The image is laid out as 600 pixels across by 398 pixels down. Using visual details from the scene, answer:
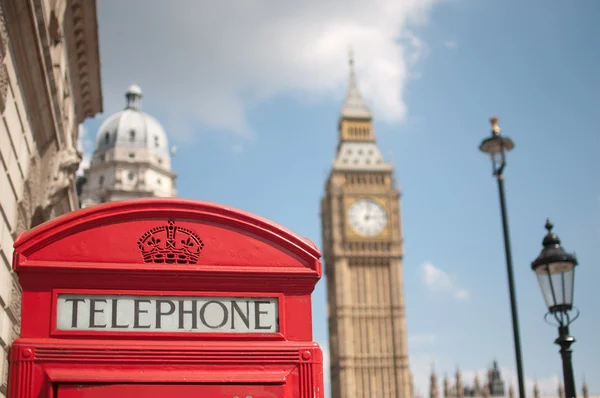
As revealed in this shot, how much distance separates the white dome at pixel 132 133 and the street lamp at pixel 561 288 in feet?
133

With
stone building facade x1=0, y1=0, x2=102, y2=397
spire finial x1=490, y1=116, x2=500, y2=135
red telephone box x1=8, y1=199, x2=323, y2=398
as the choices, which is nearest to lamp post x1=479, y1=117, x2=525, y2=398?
spire finial x1=490, y1=116, x2=500, y2=135

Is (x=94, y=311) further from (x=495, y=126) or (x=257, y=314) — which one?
(x=495, y=126)

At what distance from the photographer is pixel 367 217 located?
201ft

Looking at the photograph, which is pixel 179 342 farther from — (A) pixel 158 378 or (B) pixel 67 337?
(B) pixel 67 337

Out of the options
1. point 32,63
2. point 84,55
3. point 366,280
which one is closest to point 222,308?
point 32,63

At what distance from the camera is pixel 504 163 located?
1030cm

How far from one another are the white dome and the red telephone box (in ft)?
145

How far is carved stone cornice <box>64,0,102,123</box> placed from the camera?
490 inches

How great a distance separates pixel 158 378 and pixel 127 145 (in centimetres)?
4473

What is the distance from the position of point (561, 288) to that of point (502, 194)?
2716 millimetres

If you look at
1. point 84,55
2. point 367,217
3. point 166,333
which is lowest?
point 166,333

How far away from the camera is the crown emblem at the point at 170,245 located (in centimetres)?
288

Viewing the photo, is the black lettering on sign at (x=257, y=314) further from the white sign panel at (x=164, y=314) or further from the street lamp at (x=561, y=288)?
the street lamp at (x=561, y=288)

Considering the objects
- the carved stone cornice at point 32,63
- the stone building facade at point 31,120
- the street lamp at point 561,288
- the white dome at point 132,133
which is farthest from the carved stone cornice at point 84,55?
the white dome at point 132,133
